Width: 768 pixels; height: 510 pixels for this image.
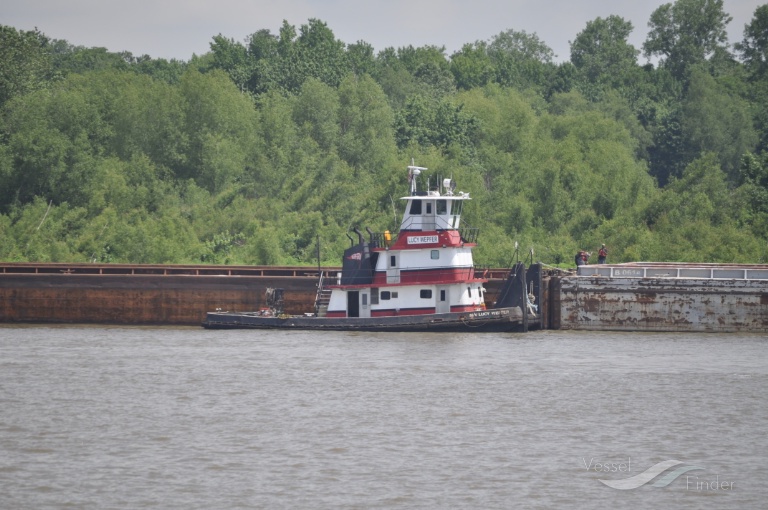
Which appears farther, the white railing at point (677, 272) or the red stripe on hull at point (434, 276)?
the white railing at point (677, 272)

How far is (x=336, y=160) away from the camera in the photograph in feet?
306

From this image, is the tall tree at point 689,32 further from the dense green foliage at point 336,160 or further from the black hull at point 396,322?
the black hull at point 396,322

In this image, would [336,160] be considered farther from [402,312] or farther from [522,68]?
[522,68]

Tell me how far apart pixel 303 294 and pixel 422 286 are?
23.8 feet

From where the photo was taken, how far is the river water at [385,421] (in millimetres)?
29375

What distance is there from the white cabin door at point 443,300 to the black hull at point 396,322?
1124 mm

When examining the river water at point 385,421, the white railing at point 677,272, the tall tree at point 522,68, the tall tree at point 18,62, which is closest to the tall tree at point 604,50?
the tall tree at point 522,68

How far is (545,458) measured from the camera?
3225 centimetres

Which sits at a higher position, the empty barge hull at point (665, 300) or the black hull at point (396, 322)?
the empty barge hull at point (665, 300)

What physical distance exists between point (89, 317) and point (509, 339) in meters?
21.1

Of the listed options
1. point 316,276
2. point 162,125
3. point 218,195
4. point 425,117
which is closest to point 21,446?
point 316,276

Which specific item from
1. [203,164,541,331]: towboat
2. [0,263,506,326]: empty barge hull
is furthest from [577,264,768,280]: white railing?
[0,263,506,326]: empty barge hull

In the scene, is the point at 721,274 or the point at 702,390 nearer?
the point at 702,390

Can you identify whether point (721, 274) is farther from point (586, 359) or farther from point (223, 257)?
point (223, 257)
